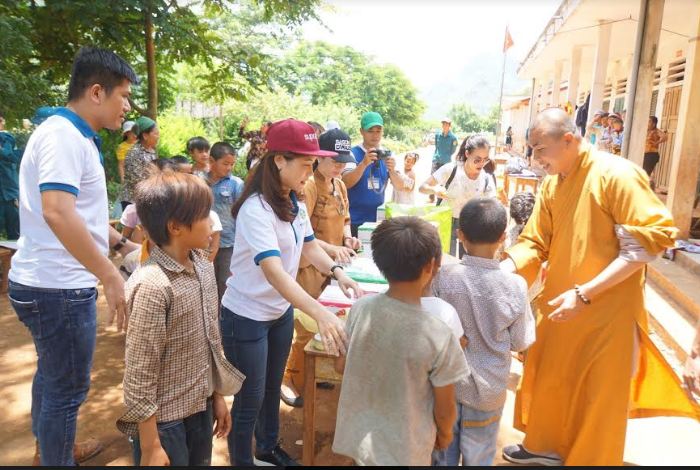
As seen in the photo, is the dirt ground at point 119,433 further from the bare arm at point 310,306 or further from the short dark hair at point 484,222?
the short dark hair at point 484,222

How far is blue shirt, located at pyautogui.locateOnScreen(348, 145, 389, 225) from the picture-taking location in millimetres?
4102

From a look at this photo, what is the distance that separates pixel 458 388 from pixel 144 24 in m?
6.51

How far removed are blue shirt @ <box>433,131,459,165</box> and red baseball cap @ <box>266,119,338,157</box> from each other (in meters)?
8.72

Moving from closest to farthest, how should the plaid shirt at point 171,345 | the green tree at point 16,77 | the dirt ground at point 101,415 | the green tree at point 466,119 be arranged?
1. the plaid shirt at point 171,345
2. the dirt ground at point 101,415
3. the green tree at point 16,77
4. the green tree at point 466,119

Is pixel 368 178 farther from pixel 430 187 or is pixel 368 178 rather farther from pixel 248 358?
pixel 248 358

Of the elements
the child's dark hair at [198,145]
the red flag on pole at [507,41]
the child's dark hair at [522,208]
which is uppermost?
the red flag on pole at [507,41]

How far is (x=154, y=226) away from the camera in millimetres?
1608

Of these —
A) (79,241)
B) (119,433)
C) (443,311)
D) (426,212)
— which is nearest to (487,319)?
(443,311)

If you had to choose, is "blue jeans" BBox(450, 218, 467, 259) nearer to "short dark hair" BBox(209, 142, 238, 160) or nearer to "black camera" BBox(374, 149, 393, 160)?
"black camera" BBox(374, 149, 393, 160)

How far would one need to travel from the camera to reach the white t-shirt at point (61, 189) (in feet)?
6.07

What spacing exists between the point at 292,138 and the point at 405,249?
2.54 ft

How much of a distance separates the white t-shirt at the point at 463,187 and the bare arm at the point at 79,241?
3309 millimetres

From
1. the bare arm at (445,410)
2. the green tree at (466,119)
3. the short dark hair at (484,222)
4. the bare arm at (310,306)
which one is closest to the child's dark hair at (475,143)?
the short dark hair at (484,222)

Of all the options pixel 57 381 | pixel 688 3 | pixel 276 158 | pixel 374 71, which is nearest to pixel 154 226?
pixel 276 158
